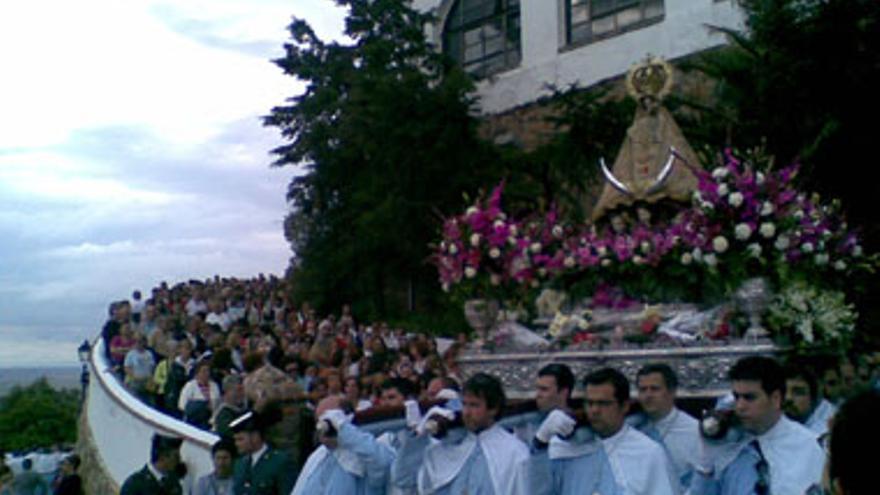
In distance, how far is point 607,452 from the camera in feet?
20.5

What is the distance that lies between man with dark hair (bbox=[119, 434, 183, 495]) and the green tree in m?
14.0

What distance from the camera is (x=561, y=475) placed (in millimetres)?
6469

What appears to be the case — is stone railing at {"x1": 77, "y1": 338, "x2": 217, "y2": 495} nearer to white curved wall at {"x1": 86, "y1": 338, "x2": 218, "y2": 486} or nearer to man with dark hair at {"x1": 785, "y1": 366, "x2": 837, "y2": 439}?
white curved wall at {"x1": 86, "y1": 338, "x2": 218, "y2": 486}

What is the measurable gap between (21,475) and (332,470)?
9.94 meters

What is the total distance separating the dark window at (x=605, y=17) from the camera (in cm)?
2466

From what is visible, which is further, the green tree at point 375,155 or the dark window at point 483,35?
the dark window at point 483,35

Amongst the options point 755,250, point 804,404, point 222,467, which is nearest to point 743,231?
point 755,250

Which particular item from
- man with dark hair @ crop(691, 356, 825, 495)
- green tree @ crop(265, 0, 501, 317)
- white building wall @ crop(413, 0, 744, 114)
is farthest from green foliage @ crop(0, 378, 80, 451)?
man with dark hair @ crop(691, 356, 825, 495)

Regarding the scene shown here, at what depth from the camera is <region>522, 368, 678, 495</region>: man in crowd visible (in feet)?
20.0

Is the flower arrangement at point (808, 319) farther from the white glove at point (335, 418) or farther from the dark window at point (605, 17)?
the dark window at point (605, 17)

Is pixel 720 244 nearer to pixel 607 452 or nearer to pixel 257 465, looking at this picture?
pixel 607 452

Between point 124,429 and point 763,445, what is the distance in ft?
41.6

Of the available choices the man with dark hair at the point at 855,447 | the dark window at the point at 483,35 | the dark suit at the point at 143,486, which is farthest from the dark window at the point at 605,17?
the man with dark hair at the point at 855,447

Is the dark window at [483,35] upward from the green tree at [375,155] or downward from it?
upward
